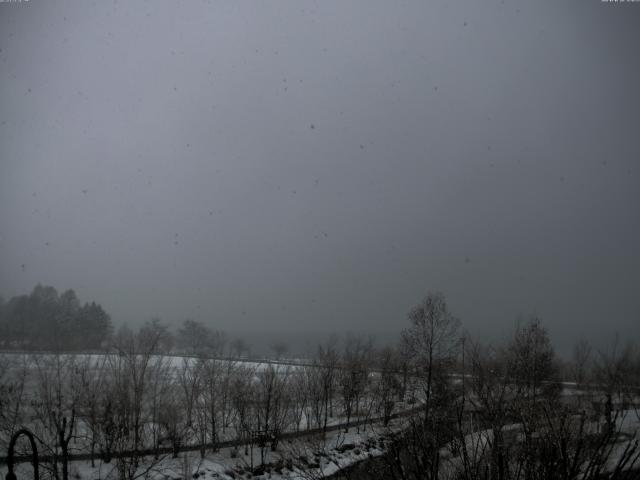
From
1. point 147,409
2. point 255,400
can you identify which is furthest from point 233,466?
point 147,409

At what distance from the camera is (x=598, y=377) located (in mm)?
41594

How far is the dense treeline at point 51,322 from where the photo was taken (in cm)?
7162

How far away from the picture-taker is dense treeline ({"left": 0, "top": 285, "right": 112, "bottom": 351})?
7162 cm

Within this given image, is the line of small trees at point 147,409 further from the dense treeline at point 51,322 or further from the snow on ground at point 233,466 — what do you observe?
the dense treeline at point 51,322

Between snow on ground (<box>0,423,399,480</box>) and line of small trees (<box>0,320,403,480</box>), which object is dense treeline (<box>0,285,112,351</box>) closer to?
line of small trees (<box>0,320,403,480</box>)

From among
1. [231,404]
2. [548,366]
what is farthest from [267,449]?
[548,366]

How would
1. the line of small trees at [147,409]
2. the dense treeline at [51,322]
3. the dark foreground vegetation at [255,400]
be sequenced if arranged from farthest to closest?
the dense treeline at [51,322], the line of small trees at [147,409], the dark foreground vegetation at [255,400]

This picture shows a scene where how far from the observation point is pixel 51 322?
77250 millimetres

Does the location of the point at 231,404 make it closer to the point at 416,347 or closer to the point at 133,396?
the point at 133,396

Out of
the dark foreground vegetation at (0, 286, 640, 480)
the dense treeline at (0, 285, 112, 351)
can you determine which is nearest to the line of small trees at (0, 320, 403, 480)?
the dark foreground vegetation at (0, 286, 640, 480)

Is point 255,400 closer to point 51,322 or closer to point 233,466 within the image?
point 233,466

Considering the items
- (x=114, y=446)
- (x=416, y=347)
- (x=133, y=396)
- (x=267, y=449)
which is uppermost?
(x=416, y=347)

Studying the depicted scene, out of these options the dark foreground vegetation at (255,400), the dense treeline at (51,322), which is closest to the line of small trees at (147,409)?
the dark foreground vegetation at (255,400)

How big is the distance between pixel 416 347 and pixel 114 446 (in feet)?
82.7
